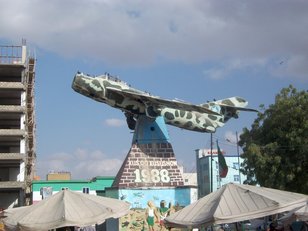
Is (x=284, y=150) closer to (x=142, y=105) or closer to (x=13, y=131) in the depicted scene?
(x=142, y=105)

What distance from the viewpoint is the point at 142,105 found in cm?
2991

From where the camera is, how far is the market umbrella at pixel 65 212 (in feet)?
35.7

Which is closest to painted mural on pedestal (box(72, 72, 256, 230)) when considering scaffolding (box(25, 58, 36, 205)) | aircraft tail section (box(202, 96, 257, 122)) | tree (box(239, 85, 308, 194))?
aircraft tail section (box(202, 96, 257, 122))

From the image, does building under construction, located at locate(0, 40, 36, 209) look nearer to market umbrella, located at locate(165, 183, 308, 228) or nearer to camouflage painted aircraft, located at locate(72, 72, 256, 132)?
camouflage painted aircraft, located at locate(72, 72, 256, 132)

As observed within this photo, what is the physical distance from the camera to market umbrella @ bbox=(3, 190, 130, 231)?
35.7ft

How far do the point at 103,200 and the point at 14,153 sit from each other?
1564 inches

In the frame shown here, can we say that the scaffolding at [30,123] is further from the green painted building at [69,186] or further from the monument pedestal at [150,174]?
the monument pedestal at [150,174]

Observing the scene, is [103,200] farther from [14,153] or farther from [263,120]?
[14,153]

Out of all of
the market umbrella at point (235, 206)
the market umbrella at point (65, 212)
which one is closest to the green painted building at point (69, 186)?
the market umbrella at point (65, 212)

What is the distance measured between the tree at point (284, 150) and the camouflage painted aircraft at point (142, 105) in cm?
238

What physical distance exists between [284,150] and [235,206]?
75.4 ft

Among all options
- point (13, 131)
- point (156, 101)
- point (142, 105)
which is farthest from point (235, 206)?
point (13, 131)

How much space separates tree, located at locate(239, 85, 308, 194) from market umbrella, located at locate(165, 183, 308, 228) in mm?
21013

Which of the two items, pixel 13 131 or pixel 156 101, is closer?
pixel 156 101
